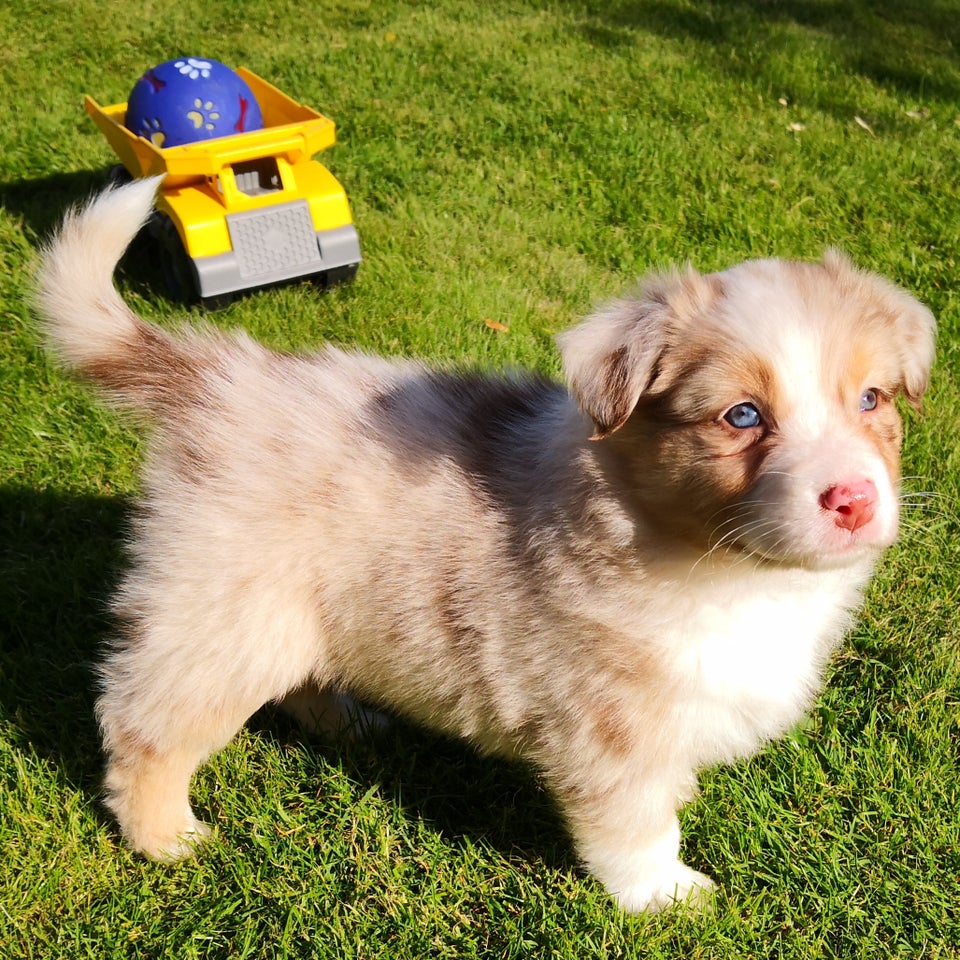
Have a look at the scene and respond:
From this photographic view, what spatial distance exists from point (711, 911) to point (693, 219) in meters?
3.62

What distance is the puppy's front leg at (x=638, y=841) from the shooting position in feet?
6.86

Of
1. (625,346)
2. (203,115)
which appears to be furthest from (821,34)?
(625,346)

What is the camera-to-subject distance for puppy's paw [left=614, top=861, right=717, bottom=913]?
7.41ft

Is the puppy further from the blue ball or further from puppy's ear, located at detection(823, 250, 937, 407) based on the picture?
the blue ball

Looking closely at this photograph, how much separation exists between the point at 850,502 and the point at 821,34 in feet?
23.1

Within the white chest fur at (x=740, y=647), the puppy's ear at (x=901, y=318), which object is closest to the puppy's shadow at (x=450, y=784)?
the white chest fur at (x=740, y=647)

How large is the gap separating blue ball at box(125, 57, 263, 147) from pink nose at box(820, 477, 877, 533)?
3.39m

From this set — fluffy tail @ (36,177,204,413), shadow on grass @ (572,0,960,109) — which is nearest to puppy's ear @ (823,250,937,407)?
fluffy tail @ (36,177,204,413)

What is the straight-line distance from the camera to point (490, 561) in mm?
2119

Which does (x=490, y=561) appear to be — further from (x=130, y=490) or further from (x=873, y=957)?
(x=130, y=490)

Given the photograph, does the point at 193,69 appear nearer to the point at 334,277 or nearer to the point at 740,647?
the point at 334,277

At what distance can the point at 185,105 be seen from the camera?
13.8 ft

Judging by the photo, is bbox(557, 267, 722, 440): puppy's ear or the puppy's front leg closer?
bbox(557, 267, 722, 440): puppy's ear

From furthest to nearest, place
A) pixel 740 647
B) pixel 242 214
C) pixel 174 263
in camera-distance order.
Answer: pixel 174 263 → pixel 242 214 → pixel 740 647
